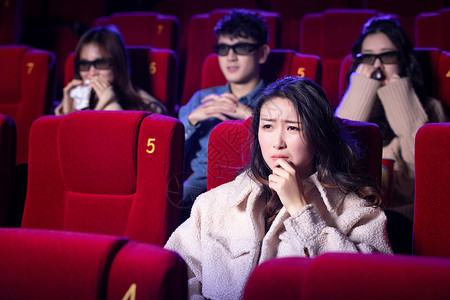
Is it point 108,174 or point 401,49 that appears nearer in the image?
point 108,174

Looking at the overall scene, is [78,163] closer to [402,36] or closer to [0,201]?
[0,201]

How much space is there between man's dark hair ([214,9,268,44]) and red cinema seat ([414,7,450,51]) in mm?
645

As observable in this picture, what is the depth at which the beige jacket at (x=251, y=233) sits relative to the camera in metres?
0.59

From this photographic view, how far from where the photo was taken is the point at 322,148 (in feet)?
2.14

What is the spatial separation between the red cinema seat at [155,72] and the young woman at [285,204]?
0.68m

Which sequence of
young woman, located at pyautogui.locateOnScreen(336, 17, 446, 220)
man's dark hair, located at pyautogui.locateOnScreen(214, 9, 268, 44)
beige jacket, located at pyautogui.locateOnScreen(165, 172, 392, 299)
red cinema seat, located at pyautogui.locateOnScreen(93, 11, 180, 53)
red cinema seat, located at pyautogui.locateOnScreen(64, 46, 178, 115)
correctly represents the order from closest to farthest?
beige jacket, located at pyautogui.locateOnScreen(165, 172, 392, 299)
young woman, located at pyautogui.locateOnScreen(336, 17, 446, 220)
man's dark hair, located at pyautogui.locateOnScreen(214, 9, 268, 44)
red cinema seat, located at pyautogui.locateOnScreen(64, 46, 178, 115)
red cinema seat, located at pyautogui.locateOnScreen(93, 11, 180, 53)

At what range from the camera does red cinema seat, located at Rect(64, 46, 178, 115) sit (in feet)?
4.39

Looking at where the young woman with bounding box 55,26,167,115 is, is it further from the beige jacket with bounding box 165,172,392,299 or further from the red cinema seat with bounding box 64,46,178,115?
the beige jacket with bounding box 165,172,392,299

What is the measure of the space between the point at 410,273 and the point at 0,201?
0.67 meters

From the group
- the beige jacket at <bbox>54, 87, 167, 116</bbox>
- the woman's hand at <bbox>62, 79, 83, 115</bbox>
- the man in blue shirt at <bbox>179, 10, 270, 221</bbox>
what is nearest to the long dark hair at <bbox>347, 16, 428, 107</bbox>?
the man in blue shirt at <bbox>179, 10, 270, 221</bbox>

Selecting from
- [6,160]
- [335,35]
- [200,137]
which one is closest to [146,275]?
[6,160]

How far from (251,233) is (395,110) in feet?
1.79

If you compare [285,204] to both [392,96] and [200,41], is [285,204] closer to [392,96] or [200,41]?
[392,96]

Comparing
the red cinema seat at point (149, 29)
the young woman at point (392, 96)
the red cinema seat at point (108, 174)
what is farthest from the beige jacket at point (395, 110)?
the red cinema seat at point (149, 29)
